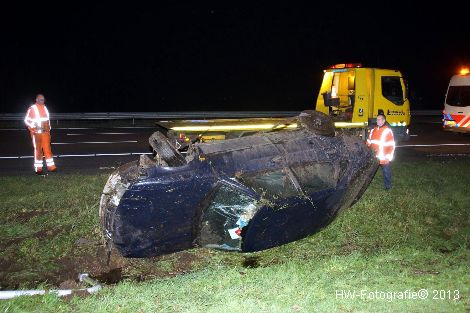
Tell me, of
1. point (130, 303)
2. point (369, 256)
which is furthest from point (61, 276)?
point (369, 256)

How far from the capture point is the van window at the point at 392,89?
39.6 feet

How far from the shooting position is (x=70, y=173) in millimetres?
9828

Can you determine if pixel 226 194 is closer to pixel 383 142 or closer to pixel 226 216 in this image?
pixel 226 216

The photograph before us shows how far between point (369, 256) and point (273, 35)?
50.6m

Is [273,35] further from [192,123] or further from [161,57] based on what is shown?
[192,123]

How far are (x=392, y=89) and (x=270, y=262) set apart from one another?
8302 mm

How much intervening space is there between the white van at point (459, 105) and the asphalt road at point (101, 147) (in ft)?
1.75

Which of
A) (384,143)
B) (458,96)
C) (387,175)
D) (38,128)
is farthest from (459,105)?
(38,128)

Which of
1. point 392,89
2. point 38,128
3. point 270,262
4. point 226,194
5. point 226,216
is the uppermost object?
point 392,89

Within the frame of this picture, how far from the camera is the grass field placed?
3.91 metres

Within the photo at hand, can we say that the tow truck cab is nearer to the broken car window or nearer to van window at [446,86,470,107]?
van window at [446,86,470,107]

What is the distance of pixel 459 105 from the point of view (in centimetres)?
1496

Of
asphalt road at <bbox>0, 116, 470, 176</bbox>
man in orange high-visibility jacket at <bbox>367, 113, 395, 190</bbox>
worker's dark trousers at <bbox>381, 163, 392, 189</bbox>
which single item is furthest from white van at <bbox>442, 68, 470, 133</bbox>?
man in orange high-visibility jacket at <bbox>367, 113, 395, 190</bbox>

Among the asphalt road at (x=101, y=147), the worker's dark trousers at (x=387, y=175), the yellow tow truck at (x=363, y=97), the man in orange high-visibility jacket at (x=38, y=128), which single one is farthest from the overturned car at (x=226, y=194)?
the asphalt road at (x=101, y=147)
